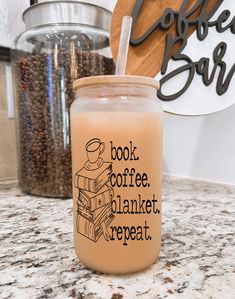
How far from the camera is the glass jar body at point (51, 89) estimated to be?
53 centimetres

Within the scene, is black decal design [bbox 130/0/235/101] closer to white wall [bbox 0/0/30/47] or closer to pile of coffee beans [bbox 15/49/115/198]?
pile of coffee beans [bbox 15/49/115/198]

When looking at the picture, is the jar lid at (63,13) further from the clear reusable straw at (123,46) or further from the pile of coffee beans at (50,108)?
the clear reusable straw at (123,46)

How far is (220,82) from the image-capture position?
0.58m

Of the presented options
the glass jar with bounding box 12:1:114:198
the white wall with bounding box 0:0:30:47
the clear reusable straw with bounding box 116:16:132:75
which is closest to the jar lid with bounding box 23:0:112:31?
the glass jar with bounding box 12:1:114:198

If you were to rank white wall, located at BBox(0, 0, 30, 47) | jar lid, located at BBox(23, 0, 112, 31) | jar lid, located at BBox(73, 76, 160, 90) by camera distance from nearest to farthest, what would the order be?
1. jar lid, located at BBox(73, 76, 160, 90)
2. jar lid, located at BBox(23, 0, 112, 31)
3. white wall, located at BBox(0, 0, 30, 47)

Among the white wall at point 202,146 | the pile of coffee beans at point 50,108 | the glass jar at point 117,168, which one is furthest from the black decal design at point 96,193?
the white wall at point 202,146

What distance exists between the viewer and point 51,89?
21.2 inches

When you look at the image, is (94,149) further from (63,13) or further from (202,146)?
(202,146)

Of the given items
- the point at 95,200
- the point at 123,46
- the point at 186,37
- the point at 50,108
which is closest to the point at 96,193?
the point at 95,200

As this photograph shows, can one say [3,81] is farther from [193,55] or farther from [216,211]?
[216,211]

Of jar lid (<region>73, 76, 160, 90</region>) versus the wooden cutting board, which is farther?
the wooden cutting board

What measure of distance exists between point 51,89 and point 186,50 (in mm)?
Answer: 283

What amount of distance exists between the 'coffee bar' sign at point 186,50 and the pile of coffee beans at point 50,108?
9 cm

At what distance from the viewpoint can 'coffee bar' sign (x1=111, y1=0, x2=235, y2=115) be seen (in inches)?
21.6
